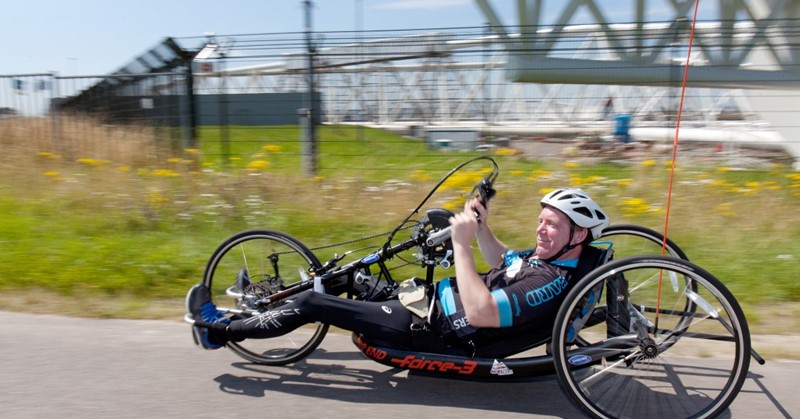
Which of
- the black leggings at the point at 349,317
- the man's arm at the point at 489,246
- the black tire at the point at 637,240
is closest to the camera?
the black leggings at the point at 349,317

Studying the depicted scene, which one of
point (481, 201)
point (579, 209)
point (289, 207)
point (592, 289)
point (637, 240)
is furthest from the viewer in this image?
point (289, 207)

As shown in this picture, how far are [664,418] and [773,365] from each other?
3.47 feet

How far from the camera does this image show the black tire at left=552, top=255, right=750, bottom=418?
314cm

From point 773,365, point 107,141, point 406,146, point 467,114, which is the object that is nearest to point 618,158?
point 467,114

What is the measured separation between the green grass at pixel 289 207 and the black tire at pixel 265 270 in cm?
92

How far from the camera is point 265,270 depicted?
4301mm

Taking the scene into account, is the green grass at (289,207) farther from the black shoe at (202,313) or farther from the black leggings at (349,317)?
the black leggings at (349,317)

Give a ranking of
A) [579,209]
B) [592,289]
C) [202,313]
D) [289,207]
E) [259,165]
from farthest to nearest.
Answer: [259,165], [289,207], [202,313], [579,209], [592,289]

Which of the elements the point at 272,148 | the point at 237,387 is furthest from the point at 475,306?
the point at 272,148

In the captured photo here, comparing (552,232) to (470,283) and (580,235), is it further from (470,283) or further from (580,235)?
(470,283)

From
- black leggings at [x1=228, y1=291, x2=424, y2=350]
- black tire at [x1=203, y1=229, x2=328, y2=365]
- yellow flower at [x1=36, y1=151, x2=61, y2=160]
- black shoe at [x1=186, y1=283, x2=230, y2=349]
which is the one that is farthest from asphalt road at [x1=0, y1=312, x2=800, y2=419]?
yellow flower at [x1=36, y1=151, x2=61, y2=160]

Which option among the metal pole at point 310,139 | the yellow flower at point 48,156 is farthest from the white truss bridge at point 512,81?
the yellow flower at point 48,156

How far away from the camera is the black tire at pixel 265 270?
408 cm

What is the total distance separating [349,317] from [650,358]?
148 centimetres
